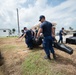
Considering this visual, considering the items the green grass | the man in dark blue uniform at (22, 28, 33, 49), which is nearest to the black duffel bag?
the green grass

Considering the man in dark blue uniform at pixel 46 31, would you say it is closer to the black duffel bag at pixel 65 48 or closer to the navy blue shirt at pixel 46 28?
the navy blue shirt at pixel 46 28

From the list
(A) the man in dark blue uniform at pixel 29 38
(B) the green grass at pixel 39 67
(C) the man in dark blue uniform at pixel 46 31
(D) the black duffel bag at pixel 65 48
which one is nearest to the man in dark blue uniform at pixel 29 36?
(A) the man in dark blue uniform at pixel 29 38

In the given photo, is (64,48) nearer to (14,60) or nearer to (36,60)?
(36,60)

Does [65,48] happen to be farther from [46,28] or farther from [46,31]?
[46,28]

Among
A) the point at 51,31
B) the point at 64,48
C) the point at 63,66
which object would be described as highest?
the point at 51,31

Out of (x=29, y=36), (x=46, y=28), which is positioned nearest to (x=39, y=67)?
(x=46, y=28)

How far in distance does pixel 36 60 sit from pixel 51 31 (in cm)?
157

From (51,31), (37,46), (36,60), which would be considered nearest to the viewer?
(51,31)

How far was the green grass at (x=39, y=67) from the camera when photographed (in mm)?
6076

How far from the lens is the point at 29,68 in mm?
6770

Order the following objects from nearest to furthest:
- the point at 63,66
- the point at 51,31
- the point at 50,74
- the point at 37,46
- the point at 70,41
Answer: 1. the point at 50,74
2. the point at 63,66
3. the point at 51,31
4. the point at 37,46
5. the point at 70,41

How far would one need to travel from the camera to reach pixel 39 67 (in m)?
6.61

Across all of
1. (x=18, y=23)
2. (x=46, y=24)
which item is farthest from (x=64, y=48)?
(x=18, y=23)

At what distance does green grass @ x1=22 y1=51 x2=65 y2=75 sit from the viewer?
6.08 m
